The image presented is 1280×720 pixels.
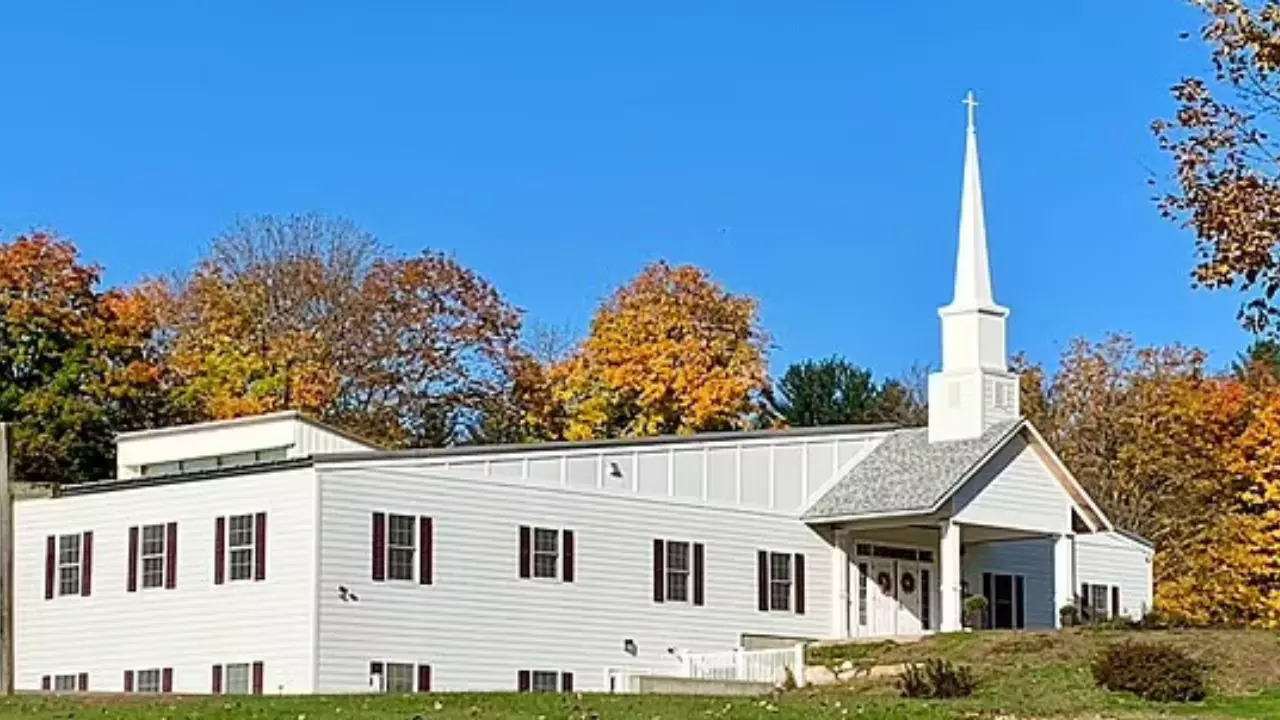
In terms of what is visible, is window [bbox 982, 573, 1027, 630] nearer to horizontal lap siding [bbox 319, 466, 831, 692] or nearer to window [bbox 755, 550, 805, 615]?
window [bbox 755, 550, 805, 615]

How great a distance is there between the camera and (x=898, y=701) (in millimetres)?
29766

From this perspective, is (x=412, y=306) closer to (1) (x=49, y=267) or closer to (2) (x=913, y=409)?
(1) (x=49, y=267)

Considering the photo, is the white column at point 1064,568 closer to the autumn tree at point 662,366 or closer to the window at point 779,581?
the window at point 779,581

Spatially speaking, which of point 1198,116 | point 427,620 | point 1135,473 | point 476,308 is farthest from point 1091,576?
point 1198,116

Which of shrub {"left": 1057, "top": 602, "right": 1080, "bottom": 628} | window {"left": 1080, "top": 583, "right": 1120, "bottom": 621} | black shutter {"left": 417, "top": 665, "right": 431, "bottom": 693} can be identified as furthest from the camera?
window {"left": 1080, "top": 583, "right": 1120, "bottom": 621}

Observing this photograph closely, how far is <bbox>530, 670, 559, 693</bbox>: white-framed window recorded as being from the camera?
42344mm

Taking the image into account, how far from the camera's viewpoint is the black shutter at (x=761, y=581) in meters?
47.0

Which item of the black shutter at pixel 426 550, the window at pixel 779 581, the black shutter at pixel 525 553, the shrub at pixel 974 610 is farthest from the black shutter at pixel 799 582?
the black shutter at pixel 426 550

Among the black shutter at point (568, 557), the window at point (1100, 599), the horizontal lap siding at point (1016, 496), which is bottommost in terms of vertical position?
the window at point (1100, 599)


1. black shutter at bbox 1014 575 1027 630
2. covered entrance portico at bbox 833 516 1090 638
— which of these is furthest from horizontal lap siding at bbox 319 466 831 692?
black shutter at bbox 1014 575 1027 630

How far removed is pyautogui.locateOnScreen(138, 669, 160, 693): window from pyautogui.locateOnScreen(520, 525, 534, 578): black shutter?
6.94 metres

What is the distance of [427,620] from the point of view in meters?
41.1

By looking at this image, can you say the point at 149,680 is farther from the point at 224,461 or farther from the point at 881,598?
the point at 881,598

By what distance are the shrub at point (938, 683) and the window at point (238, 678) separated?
1297 cm
